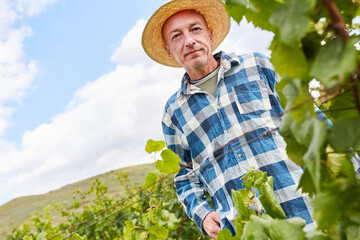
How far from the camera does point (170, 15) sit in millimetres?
2525

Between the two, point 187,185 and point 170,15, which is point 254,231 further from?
point 170,15

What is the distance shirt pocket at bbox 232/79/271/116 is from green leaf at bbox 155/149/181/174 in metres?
0.74

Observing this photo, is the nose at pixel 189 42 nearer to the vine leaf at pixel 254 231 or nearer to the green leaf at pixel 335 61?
the vine leaf at pixel 254 231

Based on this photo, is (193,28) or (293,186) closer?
(293,186)

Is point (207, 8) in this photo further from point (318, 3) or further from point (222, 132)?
point (318, 3)

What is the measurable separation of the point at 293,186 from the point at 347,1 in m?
1.51

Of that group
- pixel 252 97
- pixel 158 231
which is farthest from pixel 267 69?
pixel 158 231

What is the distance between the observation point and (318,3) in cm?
41

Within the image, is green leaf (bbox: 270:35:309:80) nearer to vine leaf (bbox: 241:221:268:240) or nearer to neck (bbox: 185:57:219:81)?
vine leaf (bbox: 241:221:268:240)

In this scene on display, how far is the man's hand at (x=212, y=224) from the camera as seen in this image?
79.5 inches

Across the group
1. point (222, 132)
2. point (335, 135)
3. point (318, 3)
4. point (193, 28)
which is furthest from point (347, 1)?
point (193, 28)

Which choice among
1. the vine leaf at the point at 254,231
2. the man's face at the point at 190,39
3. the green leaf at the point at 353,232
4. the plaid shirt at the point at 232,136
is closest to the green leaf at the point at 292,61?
the green leaf at the point at 353,232

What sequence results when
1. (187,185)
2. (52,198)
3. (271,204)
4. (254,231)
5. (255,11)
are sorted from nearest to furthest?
(255,11) < (254,231) < (271,204) < (187,185) < (52,198)

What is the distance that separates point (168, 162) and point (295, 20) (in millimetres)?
1214
